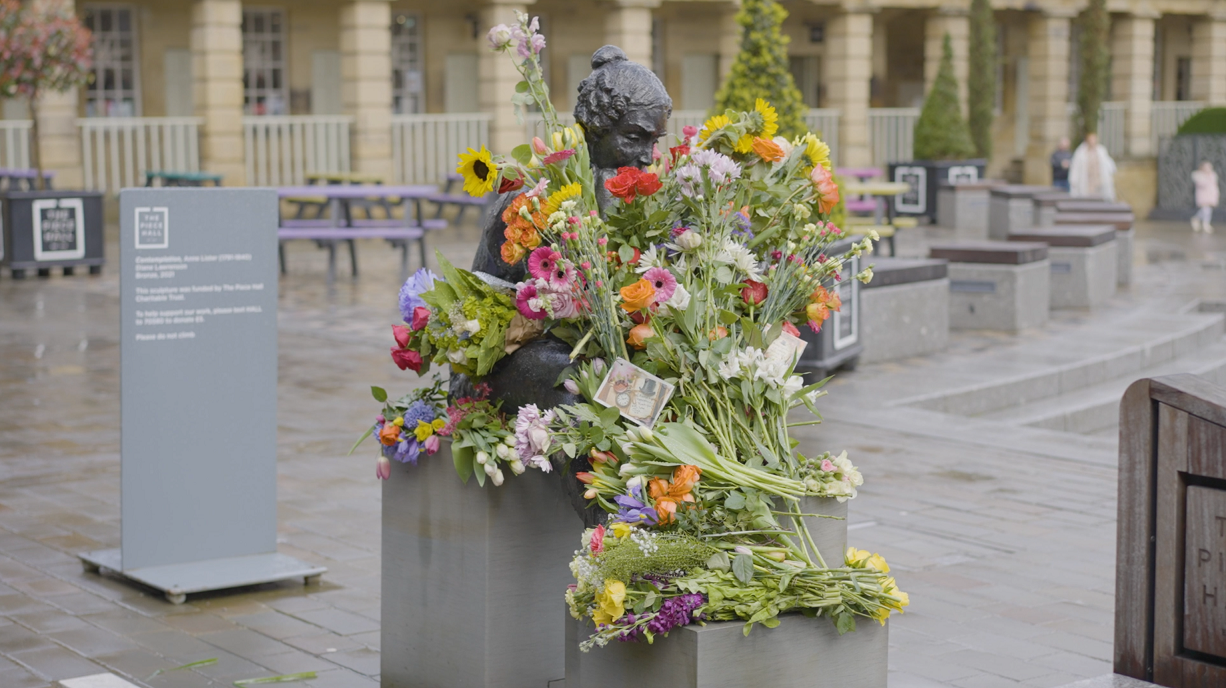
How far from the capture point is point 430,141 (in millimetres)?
25391

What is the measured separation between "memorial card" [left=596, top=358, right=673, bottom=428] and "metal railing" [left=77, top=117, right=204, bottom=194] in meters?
19.5

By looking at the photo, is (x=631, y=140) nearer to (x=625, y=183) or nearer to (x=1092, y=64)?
(x=625, y=183)

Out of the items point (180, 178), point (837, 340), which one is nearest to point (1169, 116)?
point (180, 178)

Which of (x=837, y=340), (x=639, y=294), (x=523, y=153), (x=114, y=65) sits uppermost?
(x=114, y=65)

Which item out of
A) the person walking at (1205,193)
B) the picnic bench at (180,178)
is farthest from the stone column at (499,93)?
the person walking at (1205,193)

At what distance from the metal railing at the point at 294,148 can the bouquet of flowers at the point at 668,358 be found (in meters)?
19.9

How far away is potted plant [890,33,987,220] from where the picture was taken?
2538 centimetres

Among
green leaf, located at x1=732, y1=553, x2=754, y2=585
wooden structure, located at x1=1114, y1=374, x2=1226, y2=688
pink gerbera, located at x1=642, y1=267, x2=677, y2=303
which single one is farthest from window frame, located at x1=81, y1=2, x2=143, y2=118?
green leaf, located at x1=732, y1=553, x2=754, y2=585

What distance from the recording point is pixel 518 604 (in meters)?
4.11

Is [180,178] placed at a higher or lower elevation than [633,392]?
higher

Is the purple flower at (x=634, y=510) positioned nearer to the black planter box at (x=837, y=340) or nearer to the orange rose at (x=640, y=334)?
the orange rose at (x=640, y=334)

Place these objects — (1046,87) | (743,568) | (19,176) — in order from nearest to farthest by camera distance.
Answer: (743,568)
(19,176)
(1046,87)

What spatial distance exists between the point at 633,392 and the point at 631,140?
0.70 meters

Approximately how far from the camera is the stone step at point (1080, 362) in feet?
32.1
